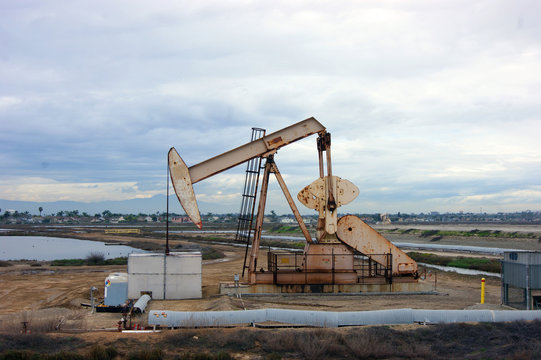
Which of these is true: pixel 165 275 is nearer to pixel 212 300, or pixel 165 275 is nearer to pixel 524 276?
pixel 212 300

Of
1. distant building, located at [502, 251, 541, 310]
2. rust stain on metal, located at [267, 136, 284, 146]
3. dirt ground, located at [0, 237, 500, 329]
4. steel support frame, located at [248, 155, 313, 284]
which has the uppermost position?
rust stain on metal, located at [267, 136, 284, 146]

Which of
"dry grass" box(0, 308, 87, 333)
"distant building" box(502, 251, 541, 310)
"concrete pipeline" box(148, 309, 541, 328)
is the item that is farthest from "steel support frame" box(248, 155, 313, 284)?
"distant building" box(502, 251, 541, 310)

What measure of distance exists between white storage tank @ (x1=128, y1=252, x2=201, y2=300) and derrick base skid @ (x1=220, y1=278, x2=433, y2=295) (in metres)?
1.12

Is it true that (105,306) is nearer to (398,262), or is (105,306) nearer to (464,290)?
(398,262)

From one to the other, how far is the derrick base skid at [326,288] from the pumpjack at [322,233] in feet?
0.39

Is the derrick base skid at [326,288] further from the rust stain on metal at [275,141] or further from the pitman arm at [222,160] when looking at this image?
the rust stain on metal at [275,141]

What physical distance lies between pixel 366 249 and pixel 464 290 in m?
4.55

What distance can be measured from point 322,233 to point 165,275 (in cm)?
532

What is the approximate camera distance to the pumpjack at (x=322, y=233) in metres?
15.9

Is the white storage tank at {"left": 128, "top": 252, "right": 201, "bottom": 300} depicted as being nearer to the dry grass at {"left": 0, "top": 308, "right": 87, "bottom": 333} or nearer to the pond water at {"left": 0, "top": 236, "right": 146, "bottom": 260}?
the dry grass at {"left": 0, "top": 308, "right": 87, "bottom": 333}

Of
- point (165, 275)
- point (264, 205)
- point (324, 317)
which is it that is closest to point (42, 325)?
point (165, 275)

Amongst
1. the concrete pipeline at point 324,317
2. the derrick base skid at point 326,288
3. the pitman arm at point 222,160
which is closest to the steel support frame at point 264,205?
the pitman arm at point 222,160

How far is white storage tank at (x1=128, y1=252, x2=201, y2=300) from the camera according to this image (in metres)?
14.7

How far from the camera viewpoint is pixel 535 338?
9758 millimetres
